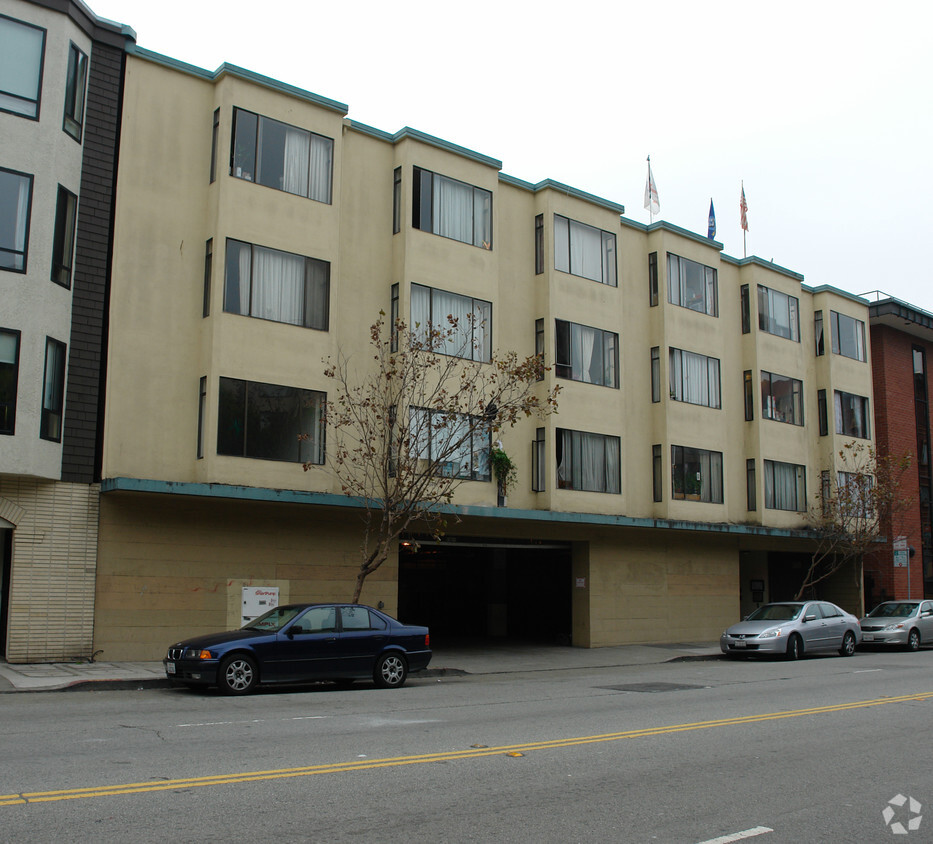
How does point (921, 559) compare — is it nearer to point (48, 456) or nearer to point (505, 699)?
point (505, 699)

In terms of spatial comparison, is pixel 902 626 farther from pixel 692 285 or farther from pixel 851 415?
pixel 692 285

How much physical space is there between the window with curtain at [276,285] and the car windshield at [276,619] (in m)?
6.90

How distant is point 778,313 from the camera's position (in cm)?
3209

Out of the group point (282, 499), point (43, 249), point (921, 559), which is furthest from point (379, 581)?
point (921, 559)

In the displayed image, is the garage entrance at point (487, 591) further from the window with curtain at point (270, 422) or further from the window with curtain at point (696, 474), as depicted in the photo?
the window with curtain at point (270, 422)

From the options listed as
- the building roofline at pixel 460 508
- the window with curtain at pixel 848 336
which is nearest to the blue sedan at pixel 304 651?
the building roofline at pixel 460 508

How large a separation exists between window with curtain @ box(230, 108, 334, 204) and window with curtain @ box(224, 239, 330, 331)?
1.54 m

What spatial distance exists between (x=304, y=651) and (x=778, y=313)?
22651 millimetres

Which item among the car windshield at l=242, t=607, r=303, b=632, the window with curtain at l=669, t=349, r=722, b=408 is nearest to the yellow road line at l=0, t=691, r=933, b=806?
the car windshield at l=242, t=607, r=303, b=632

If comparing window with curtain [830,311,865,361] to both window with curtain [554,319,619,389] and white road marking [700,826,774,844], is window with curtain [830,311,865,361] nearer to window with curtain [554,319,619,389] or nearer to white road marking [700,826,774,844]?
window with curtain [554,319,619,389]

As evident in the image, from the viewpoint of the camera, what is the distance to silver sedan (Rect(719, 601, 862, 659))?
22.3 m

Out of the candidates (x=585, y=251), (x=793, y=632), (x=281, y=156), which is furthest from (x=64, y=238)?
(x=793, y=632)

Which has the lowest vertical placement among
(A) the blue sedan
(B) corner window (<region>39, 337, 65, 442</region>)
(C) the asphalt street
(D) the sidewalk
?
(D) the sidewalk

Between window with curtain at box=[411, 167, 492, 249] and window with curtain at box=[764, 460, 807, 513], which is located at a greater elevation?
window with curtain at box=[411, 167, 492, 249]
